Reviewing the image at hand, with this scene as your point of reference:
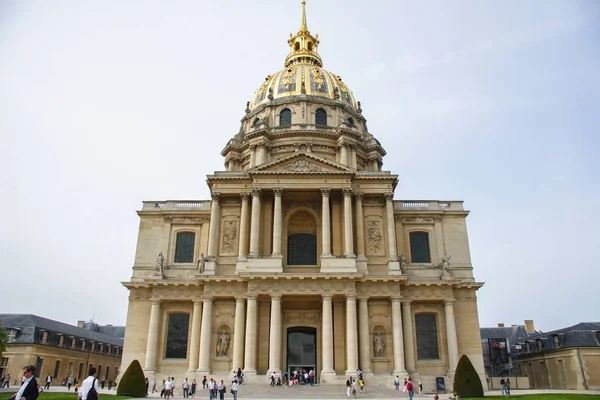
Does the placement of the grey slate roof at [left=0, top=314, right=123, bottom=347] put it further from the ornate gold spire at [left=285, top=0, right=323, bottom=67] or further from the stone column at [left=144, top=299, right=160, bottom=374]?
the ornate gold spire at [left=285, top=0, right=323, bottom=67]

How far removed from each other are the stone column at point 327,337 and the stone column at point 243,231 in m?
6.79

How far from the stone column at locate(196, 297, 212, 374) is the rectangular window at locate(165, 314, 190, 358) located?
7.52 ft

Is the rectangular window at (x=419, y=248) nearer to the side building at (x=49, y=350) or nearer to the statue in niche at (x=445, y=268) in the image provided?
the statue in niche at (x=445, y=268)

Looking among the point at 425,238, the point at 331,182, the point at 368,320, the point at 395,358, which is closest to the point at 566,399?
the point at 395,358

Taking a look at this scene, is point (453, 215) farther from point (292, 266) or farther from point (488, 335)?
point (488, 335)

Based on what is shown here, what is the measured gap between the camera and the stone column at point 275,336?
31844 millimetres

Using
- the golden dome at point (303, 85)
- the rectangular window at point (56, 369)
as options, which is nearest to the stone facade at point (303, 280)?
the rectangular window at point (56, 369)

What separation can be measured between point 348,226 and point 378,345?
8.49m

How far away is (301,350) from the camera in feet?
116

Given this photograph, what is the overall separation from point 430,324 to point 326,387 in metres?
10.1

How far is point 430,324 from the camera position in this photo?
35.9 metres

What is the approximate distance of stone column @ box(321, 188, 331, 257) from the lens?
116 ft

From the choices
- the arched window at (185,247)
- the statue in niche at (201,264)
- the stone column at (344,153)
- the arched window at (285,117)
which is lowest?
the statue in niche at (201,264)

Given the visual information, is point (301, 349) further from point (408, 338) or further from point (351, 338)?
point (408, 338)
